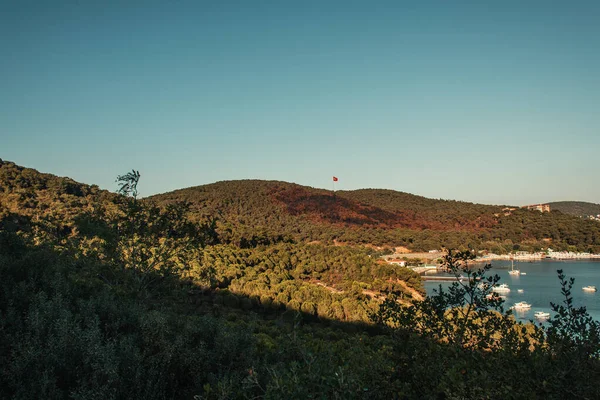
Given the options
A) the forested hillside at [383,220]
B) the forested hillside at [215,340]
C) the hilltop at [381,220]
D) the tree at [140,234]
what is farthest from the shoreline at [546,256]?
the tree at [140,234]

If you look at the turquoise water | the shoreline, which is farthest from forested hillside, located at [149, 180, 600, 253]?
the turquoise water

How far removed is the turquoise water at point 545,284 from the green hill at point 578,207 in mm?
106115

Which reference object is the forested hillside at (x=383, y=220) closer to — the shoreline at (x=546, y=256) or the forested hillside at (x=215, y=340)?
the shoreline at (x=546, y=256)

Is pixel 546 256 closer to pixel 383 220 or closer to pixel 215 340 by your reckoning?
pixel 383 220

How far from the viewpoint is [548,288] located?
47.4 metres

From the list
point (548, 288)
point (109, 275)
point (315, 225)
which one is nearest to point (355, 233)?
point (315, 225)

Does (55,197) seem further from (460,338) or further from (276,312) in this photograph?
(460,338)

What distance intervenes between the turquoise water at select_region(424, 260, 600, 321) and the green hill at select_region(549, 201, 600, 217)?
348ft

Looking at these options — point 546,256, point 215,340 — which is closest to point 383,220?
point 546,256

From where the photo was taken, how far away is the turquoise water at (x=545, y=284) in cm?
3624

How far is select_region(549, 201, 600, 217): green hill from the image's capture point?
520 feet

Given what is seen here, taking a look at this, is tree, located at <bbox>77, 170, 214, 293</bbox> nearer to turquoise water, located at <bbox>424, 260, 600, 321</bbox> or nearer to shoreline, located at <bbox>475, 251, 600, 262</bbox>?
turquoise water, located at <bbox>424, 260, 600, 321</bbox>

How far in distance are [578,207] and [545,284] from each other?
143 meters

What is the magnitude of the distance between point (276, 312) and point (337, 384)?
16.8 meters
